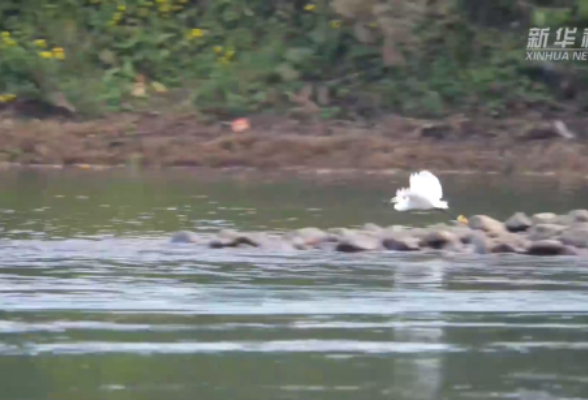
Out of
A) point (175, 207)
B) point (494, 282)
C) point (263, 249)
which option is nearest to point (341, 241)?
point (263, 249)

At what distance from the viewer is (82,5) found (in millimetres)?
33906

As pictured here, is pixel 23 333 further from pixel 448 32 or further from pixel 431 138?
pixel 448 32

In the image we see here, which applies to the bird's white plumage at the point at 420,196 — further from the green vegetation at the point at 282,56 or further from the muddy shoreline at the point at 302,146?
the green vegetation at the point at 282,56

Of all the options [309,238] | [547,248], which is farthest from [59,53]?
[547,248]

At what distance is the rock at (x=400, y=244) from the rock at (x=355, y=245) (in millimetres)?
126

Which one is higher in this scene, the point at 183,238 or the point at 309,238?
the point at 309,238

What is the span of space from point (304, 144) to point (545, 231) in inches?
518

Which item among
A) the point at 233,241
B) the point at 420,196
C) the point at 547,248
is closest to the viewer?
the point at 547,248

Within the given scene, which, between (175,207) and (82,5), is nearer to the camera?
(175,207)

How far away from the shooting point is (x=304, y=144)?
98.2ft

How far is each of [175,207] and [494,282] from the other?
8638 mm

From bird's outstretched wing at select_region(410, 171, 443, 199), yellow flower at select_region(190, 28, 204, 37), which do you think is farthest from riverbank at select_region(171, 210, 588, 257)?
yellow flower at select_region(190, 28, 204, 37)

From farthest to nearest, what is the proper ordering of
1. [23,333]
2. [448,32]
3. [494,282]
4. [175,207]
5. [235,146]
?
1. [448,32]
2. [235,146]
3. [175,207]
4. [494,282]
5. [23,333]

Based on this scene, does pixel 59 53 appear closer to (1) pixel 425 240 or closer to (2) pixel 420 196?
(2) pixel 420 196
